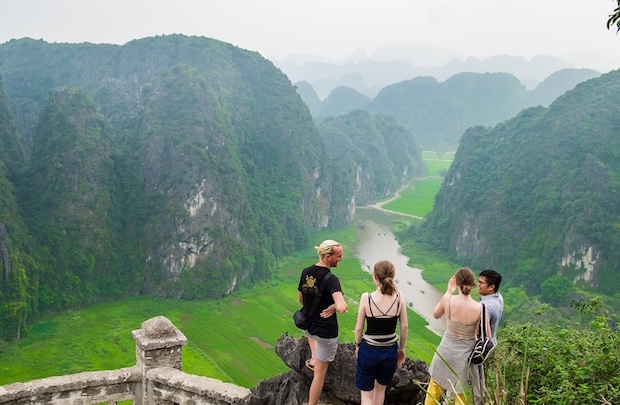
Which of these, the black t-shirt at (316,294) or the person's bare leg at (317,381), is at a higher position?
the black t-shirt at (316,294)

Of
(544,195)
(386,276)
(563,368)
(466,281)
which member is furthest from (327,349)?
(544,195)

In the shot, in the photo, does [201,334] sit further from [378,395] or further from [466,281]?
[466,281]

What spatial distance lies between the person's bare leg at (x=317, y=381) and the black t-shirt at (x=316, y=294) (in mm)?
289

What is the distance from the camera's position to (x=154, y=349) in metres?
6.42

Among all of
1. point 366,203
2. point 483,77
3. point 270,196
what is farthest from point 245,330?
point 483,77

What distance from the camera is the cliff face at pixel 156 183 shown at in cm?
4788

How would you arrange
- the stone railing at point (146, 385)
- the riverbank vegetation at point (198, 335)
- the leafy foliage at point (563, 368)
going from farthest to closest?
the riverbank vegetation at point (198, 335) < the stone railing at point (146, 385) < the leafy foliage at point (563, 368)

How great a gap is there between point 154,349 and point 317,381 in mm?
2346

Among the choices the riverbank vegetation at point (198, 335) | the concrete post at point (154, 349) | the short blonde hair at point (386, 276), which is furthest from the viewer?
the riverbank vegetation at point (198, 335)

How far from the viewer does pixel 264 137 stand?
77.8 m

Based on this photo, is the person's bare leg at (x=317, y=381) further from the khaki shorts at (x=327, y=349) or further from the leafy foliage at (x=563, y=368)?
the leafy foliage at (x=563, y=368)

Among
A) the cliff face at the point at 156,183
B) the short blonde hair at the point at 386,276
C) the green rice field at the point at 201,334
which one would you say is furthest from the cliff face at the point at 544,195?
the short blonde hair at the point at 386,276

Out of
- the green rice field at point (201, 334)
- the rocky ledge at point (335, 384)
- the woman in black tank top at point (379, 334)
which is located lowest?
the green rice field at point (201, 334)

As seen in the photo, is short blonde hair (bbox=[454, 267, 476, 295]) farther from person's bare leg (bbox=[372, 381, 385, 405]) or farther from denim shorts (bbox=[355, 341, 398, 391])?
person's bare leg (bbox=[372, 381, 385, 405])
